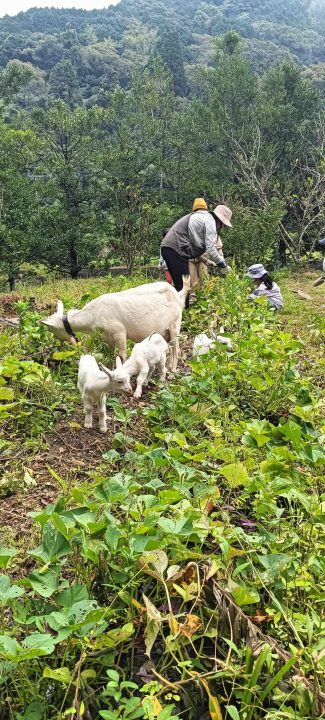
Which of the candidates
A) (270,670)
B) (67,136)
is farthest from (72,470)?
(67,136)

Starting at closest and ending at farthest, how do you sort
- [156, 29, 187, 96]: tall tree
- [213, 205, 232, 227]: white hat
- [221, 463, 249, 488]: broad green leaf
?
[221, 463, 249, 488]: broad green leaf, [213, 205, 232, 227]: white hat, [156, 29, 187, 96]: tall tree

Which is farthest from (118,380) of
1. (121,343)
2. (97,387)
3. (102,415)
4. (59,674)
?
(59,674)

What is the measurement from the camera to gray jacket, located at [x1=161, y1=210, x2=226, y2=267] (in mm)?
6484

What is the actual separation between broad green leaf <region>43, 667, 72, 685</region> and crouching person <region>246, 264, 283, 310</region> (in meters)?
6.66

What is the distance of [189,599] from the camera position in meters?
1.75

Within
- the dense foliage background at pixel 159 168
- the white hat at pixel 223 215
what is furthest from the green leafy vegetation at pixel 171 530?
the dense foliage background at pixel 159 168

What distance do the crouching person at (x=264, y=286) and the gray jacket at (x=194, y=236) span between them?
1.34 meters

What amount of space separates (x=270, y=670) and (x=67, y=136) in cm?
2255

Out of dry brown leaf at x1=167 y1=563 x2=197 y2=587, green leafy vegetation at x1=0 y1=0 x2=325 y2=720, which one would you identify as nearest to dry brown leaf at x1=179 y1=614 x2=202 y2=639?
green leafy vegetation at x1=0 y1=0 x2=325 y2=720

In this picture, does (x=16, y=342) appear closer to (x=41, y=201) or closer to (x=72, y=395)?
(x=72, y=395)

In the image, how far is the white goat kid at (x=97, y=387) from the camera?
3.33m

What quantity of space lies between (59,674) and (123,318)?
3382 mm

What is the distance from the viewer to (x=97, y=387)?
3357 mm

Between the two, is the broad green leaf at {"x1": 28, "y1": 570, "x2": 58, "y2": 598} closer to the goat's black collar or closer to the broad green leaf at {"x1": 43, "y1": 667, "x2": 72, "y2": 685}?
the broad green leaf at {"x1": 43, "y1": 667, "x2": 72, "y2": 685}
